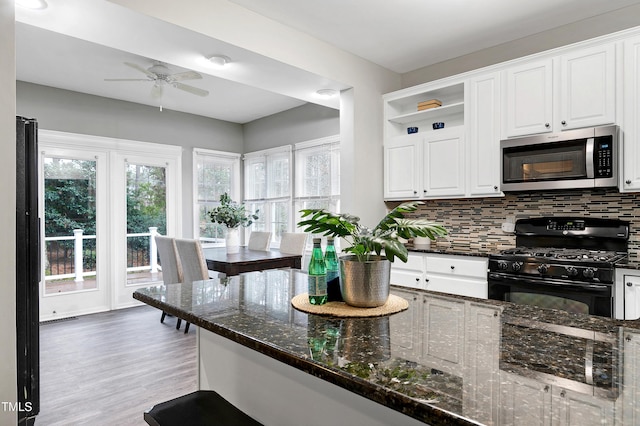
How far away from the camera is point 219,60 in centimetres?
316

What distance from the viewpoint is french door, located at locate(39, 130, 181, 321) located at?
15.9ft

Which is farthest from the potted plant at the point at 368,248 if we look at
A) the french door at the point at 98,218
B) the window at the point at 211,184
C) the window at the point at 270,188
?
the window at the point at 211,184

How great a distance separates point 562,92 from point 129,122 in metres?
5.07

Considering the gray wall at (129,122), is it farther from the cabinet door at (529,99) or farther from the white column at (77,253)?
the cabinet door at (529,99)

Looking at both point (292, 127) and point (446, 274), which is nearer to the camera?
point (446, 274)

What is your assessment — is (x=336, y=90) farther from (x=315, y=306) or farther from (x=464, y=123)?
(x=315, y=306)

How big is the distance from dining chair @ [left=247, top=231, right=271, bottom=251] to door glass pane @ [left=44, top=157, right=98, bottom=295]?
2042 millimetres

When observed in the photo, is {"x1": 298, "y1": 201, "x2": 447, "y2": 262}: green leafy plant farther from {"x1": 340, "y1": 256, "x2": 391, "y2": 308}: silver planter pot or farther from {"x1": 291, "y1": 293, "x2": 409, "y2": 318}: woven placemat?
{"x1": 291, "y1": 293, "x2": 409, "y2": 318}: woven placemat

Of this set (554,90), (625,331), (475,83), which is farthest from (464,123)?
(625,331)

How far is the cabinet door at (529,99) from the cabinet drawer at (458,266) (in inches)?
43.3

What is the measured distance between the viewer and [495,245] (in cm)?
364

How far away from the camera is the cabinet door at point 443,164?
3.55 metres

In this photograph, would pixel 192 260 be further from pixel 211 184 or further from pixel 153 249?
pixel 211 184

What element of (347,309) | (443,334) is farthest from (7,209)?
(443,334)
